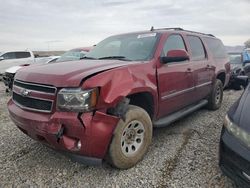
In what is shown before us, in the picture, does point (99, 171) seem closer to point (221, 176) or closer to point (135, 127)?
point (135, 127)

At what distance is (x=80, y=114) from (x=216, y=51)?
4409 mm

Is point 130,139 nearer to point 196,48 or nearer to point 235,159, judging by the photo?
point 235,159

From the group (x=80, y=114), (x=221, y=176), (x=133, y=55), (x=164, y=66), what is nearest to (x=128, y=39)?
(x=133, y=55)

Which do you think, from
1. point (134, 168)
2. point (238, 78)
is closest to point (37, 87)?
point (134, 168)

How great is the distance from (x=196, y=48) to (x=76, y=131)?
336 cm

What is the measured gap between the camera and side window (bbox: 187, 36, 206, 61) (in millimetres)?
4938

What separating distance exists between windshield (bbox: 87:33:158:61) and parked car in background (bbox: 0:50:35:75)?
11.6 m

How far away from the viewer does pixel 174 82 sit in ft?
13.4

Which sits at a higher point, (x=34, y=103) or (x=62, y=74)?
(x=62, y=74)

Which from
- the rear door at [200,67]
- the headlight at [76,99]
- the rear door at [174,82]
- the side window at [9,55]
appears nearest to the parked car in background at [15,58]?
the side window at [9,55]

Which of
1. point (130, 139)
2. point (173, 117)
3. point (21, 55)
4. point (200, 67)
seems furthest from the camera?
point (21, 55)

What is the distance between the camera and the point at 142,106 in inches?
147

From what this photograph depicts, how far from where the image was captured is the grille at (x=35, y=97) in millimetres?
2908

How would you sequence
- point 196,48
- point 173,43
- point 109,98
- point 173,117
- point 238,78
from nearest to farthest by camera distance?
point 109,98 < point 173,117 < point 173,43 < point 196,48 < point 238,78
